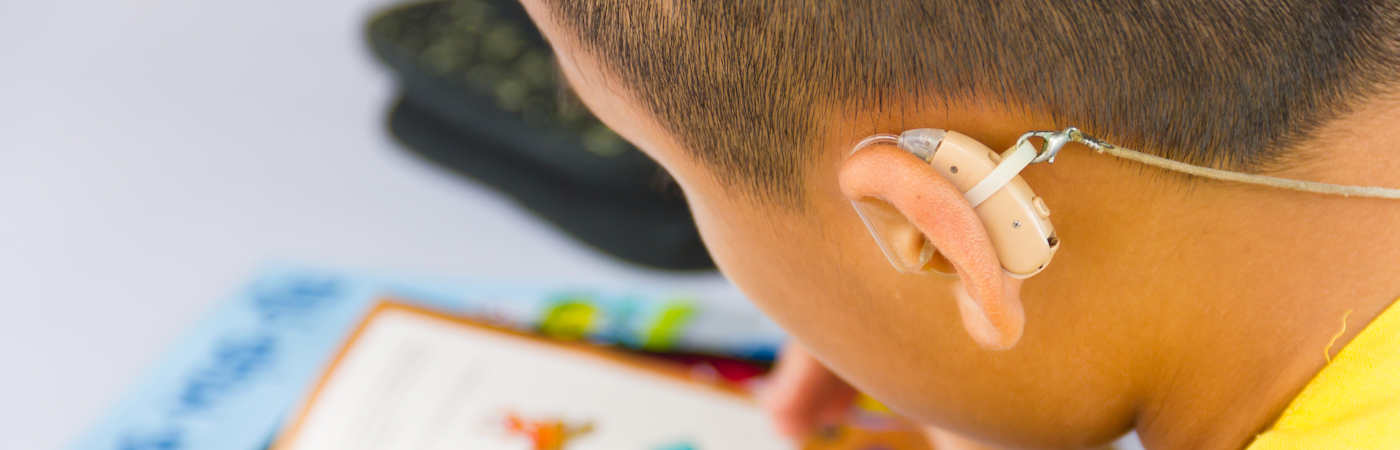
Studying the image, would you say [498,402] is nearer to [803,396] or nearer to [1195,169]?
[803,396]

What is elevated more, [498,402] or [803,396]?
[498,402]

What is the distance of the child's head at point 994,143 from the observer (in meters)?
0.37

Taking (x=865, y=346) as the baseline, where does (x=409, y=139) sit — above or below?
above

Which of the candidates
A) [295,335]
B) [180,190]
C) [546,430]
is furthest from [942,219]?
[180,190]

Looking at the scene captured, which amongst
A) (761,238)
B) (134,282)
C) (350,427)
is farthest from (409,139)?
(761,238)

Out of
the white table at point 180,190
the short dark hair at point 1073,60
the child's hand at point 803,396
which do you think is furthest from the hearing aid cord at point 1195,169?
the white table at point 180,190

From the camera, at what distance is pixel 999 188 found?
1.23 ft

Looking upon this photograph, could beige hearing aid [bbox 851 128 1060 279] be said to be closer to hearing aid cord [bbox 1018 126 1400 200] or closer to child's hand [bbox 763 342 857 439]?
hearing aid cord [bbox 1018 126 1400 200]

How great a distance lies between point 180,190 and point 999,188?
0.77 meters

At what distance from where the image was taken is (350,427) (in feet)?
2.13

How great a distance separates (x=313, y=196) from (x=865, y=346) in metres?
0.60

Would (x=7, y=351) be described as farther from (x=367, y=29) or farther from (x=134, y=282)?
(x=367, y=29)

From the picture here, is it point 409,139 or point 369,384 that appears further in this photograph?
point 409,139

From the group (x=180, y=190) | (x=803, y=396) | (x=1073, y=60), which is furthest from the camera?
(x=180, y=190)
